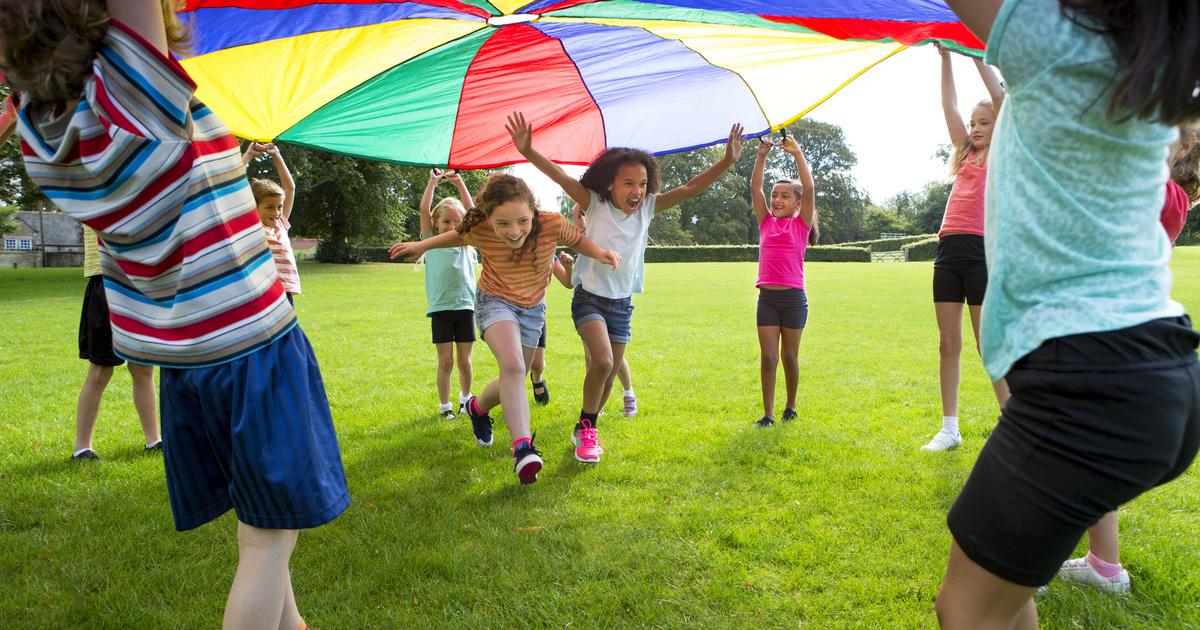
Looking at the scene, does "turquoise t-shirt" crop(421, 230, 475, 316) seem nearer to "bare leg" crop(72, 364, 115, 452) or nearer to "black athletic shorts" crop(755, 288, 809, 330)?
"bare leg" crop(72, 364, 115, 452)

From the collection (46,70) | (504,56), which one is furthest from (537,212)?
(46,70)

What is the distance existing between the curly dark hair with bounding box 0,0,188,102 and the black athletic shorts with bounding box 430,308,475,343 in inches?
151

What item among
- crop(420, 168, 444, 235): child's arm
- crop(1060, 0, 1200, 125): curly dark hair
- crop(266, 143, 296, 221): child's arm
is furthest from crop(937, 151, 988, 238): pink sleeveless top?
crop(266, 143, 296, 221): child's arm

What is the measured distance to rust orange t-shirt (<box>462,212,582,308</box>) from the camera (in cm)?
403

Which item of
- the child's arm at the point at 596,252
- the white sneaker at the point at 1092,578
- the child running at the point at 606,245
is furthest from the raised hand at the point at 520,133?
the white sneaker at the point at 1092,578

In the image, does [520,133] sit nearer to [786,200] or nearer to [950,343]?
[786,200]

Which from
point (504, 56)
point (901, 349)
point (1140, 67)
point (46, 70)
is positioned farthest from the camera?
point (901, 349)

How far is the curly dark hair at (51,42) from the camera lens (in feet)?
4.72

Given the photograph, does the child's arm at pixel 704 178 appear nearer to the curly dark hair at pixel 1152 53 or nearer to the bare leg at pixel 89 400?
the curly dark hair at pixel 1152 53

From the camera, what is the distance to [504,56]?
4.45 meters

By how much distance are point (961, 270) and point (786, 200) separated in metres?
1.53

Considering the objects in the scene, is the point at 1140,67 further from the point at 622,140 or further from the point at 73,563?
the point at 622,140

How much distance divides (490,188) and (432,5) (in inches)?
38.9

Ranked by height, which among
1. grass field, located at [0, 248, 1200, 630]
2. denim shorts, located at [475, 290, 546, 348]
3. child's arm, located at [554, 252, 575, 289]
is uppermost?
child's arm, located at [554, 252, 575, 289]
